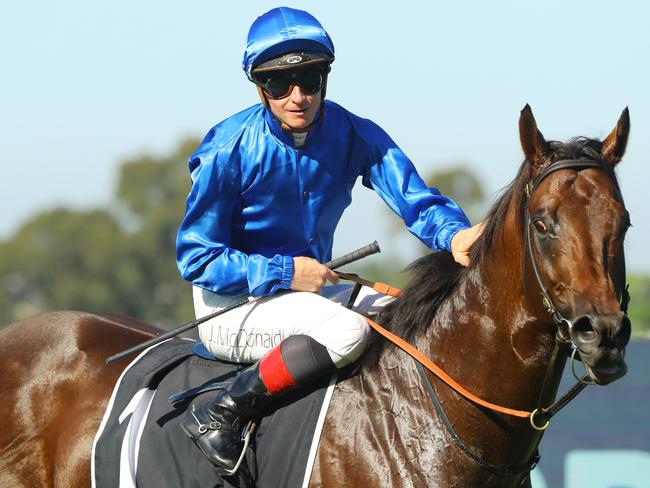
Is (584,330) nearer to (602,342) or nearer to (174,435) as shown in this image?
(602,342)

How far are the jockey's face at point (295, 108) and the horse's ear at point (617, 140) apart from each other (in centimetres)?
128

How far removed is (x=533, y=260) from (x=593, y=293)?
11.6 inches

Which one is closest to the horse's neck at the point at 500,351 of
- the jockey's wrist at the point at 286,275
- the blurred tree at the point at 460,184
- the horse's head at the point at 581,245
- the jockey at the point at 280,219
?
the horse's head at the point at 581,245

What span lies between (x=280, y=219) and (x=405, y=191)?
22.8 inches

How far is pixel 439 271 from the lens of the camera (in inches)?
175

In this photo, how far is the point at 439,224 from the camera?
462cm

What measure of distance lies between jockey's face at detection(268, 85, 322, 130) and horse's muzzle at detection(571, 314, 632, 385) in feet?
5.22

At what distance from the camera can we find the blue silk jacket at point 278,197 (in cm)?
451

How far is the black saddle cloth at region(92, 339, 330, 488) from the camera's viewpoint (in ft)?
14.1

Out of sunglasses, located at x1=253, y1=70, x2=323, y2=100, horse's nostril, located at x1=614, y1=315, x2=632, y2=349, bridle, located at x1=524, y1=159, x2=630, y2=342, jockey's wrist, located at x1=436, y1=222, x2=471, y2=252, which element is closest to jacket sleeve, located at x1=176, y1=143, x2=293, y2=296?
sunglasses, located at x1=253, y1=70, x2=323, y2=100

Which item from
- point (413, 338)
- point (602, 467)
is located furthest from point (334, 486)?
point (602, 467)

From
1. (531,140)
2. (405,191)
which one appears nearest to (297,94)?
(405,191)

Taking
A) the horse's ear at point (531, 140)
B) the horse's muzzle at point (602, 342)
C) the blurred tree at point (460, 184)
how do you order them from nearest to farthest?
1. the horse's muzzle at point (602, 342)
2. the horse's ear at point (531, 140)
3. the blurred tree at point (460, 184)

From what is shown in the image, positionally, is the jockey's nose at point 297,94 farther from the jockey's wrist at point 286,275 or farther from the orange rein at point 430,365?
the orange rein at point 430,365
